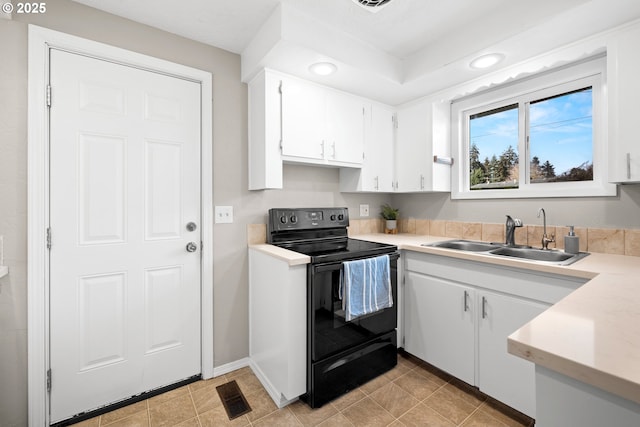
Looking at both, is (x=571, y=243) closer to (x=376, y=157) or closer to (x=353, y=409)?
(x=376, y=157)

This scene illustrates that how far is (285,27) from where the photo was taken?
1.63 meters

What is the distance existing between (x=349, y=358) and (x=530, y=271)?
113 centimetres

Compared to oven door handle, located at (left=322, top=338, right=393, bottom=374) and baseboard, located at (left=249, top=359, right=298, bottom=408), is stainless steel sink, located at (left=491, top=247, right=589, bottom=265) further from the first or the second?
baseboard, located at (left=249, top=359, right=298, bottom=408)

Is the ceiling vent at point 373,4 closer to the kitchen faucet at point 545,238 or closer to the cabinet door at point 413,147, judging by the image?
the cabinet door at point 413,147

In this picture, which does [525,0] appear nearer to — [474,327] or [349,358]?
[474,327]

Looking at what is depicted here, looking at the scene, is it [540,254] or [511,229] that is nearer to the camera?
[540,254]

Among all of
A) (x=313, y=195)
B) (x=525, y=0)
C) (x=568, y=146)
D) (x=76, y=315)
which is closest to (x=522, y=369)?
(x=568, y=146)

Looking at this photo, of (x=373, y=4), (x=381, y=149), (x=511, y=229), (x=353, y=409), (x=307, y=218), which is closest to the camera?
(x=373, y=4)

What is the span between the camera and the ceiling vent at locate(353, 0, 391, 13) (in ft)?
5.07

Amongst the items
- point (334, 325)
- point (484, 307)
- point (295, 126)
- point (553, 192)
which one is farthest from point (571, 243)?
point (295, 126)

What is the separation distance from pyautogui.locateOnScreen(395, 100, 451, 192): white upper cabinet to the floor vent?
2.01 m

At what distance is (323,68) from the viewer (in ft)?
6.33

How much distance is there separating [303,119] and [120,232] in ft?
4.51

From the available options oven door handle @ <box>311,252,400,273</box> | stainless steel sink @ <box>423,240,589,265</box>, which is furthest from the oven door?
stainless steel sink @ <box>423,240,589,265</box>
